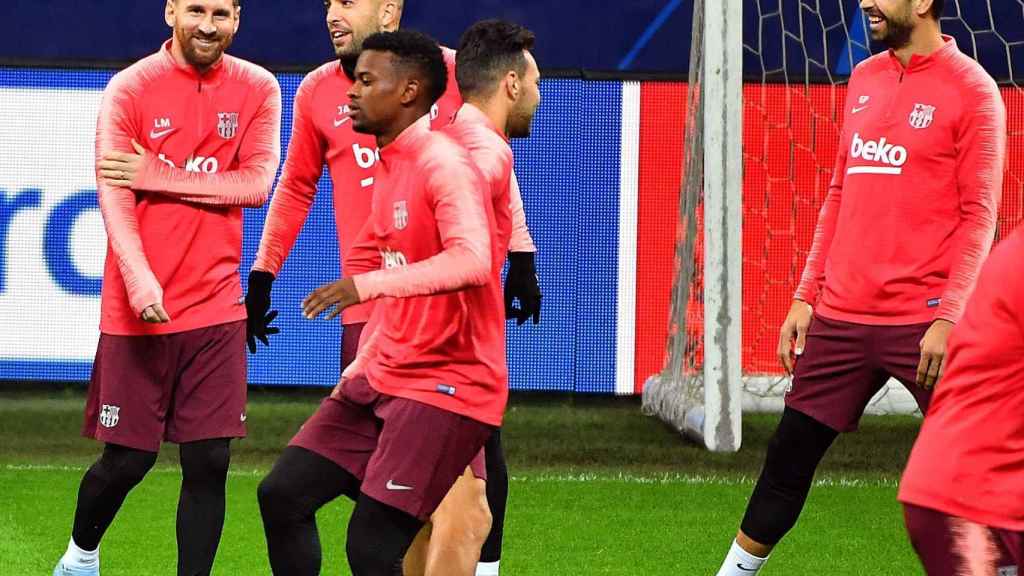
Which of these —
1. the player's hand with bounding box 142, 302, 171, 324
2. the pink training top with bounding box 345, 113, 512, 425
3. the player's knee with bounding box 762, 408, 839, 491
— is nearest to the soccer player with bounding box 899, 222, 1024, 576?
the pink training top with bounding box 345, 113, 512, 425

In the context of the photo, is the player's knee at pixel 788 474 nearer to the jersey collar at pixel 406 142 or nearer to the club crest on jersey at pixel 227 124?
the jersey collar at pixel 406 142

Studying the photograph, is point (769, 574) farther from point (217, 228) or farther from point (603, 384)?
point (603, 384)

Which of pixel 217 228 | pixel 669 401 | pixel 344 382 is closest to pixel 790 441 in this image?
pixel 344 382

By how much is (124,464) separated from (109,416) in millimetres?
144

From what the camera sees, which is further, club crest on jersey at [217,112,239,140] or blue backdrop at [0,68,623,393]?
blue backdrop at [0,68,623,393]

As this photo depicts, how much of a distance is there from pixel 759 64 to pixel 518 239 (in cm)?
524

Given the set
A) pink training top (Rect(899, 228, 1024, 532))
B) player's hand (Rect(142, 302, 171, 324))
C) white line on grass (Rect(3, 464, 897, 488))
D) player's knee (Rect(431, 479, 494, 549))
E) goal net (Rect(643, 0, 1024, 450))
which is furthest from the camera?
goal net (Rect(643, 0, 1024, 450))

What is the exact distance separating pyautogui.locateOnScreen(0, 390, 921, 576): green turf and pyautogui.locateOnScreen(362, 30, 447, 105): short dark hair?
224 centimetres

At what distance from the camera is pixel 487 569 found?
191 inches

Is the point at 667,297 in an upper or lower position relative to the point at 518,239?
lower

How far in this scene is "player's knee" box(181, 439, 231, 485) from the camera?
15.4 ft

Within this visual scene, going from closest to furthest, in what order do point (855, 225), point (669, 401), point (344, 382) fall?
1. point (344, 382)
2. point (855, 225)
3. point (669, 401)

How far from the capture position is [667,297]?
31.1ft

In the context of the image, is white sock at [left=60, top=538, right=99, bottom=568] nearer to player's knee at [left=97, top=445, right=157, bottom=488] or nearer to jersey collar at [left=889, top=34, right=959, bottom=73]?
player's knee at [left=97, top=445, right=157, bottom=488]
